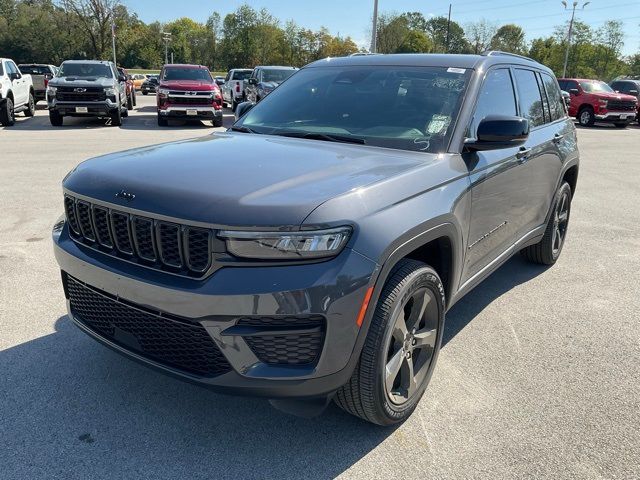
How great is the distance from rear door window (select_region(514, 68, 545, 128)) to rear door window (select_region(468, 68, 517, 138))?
0.69 feet

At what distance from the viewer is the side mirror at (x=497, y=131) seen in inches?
124

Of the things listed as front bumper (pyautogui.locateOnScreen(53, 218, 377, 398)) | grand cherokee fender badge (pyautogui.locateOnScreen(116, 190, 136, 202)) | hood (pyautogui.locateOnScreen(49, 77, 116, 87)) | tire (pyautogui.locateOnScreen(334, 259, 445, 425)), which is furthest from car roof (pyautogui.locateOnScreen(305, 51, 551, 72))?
hood (pyautogui.locateOnScreen(49, 77, 116, 87))

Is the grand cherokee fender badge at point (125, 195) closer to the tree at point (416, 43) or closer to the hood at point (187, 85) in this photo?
the hood at point (187, 85)

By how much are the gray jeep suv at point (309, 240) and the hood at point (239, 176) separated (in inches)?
0.4

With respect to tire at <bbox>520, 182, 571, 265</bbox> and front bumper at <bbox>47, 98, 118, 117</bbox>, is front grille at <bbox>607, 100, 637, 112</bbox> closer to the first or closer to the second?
front bumper at <bbox>47, 98, 118, 117</bbox>

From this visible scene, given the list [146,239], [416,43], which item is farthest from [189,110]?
[416,43]

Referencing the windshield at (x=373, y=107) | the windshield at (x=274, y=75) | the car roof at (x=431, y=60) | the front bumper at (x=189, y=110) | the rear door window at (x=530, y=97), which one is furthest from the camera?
the windshield at (x=274, y=75)

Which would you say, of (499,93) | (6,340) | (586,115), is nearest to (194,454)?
(6,340)

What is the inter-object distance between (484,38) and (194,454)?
266 ft

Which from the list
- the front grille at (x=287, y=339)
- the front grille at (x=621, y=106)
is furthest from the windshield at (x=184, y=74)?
the front grille at (x=287, y=339)

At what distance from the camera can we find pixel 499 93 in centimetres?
388

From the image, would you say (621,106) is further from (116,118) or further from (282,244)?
(282,244)

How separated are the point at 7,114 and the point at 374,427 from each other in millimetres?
16903

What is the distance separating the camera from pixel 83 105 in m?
16.3
